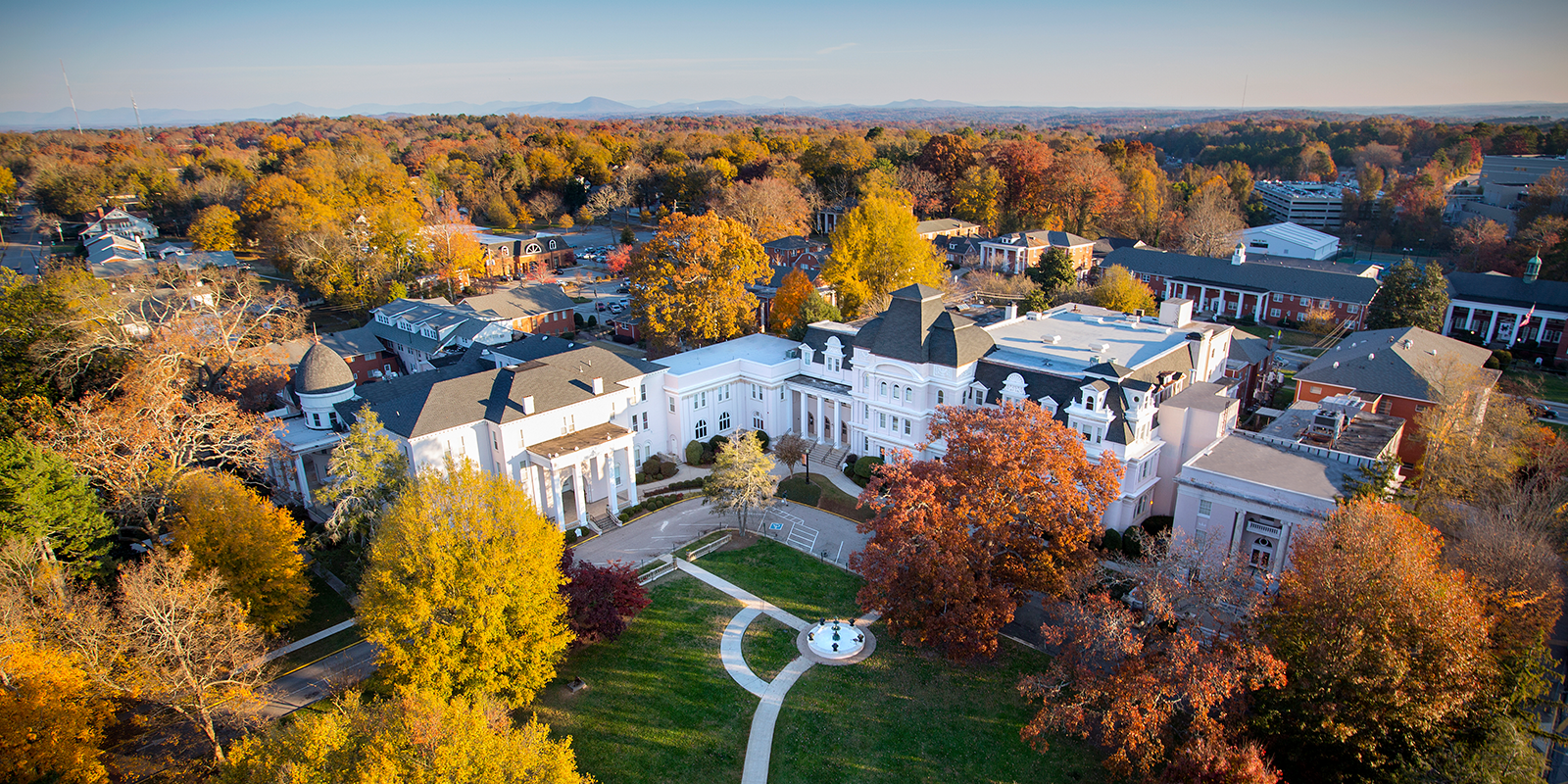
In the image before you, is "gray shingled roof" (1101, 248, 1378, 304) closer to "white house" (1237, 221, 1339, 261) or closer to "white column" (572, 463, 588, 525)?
"white house" (1237, 221, 1339, 261)

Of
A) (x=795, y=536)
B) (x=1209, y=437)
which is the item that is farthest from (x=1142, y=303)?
(x=795, y=536)

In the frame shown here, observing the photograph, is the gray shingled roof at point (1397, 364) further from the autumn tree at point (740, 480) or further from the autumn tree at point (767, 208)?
the autumn tree at point (767, 208)

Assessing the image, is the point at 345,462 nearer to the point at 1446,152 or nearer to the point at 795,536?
the point at 795,536

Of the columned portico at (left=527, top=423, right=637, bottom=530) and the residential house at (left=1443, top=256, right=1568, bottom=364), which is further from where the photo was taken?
the residential house at (left=1443, top=256, right=1568, bottom=364)

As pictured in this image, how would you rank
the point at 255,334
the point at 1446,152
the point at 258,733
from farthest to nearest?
the point at 1446,152
the point at 255,334
the point at 258,733

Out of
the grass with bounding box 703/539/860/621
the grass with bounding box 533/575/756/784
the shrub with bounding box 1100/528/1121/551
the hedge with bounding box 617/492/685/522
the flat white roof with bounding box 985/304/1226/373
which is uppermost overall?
the flat white roof with bounding box 985/304/1226/373

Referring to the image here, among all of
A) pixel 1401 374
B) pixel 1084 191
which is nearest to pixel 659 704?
pixel 1401 374

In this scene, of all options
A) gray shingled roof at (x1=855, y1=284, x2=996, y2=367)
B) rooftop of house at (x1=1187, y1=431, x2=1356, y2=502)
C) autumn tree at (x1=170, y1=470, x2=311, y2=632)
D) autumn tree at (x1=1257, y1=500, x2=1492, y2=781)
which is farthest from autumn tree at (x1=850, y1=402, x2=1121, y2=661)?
autumn tree at (x1=170, y1=470, x2=311, y2=632)
